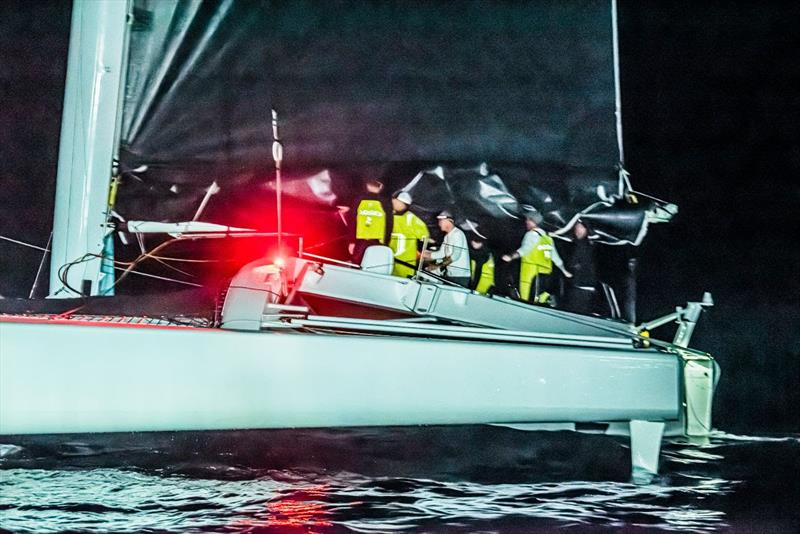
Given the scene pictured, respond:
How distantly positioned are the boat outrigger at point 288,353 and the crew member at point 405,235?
0.38 feet

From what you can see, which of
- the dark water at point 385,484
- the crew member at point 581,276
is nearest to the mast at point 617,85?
the crew member at point 581,276

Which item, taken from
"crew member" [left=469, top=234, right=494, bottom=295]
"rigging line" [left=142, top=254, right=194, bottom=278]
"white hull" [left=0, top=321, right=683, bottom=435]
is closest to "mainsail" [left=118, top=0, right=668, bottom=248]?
"rigging line" [left=142, top=254, right=194, bottom=278]

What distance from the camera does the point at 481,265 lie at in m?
2.42

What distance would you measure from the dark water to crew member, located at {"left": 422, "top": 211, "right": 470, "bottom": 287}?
44cm

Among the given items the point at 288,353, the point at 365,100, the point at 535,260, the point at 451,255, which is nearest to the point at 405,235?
the point at 451,255

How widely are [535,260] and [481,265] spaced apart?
6.3 inches

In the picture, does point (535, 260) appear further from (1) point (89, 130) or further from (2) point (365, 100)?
(1) point (89, 130)

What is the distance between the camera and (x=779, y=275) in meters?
3.65

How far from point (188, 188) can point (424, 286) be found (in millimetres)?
619

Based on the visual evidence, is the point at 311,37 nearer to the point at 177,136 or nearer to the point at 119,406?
the point at 177,136

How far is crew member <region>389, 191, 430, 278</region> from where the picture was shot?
2215 millimetres

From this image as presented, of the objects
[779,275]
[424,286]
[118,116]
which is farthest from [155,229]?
[779,275]

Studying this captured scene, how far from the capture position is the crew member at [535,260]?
7.27 feet

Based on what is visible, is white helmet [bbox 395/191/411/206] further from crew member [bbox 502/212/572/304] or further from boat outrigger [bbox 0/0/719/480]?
crew member [bbox 502/212/572/304]
